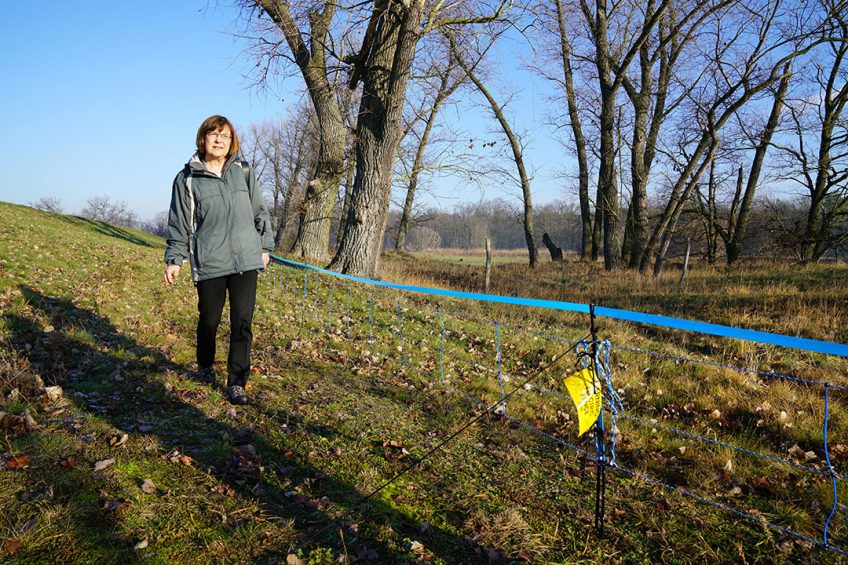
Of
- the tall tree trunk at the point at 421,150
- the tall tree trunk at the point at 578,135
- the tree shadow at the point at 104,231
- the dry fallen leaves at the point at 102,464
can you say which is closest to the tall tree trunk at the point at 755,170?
the tall tree trunk at the point at 578,135

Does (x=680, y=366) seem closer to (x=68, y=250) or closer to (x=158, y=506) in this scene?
(x=158, y=506)

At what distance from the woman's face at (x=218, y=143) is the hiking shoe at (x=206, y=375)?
2087 millimetres

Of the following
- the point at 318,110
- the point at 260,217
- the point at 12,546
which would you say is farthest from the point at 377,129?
the point at 12,546

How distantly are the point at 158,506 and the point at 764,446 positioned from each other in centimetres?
468

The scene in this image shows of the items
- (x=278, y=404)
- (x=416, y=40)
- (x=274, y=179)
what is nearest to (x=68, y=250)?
(x=416, y=40)

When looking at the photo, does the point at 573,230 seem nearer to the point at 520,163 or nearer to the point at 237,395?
the point at 520,163

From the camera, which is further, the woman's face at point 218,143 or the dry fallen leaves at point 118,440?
the woman's face at point 218,143

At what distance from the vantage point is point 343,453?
3.69 metres

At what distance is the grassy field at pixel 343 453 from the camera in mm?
2643

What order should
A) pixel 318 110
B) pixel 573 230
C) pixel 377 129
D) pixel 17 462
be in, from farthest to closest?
1. pixel 573 230
2. pixel 318 110
3. pixel 377 129
4. pixel 17 462

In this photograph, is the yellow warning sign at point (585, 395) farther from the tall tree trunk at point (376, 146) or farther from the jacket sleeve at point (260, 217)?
the tall tree trunk at point (376, 146)

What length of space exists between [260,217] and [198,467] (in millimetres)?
2278

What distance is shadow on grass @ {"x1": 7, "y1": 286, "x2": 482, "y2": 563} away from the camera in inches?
102

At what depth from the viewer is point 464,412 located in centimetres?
484
